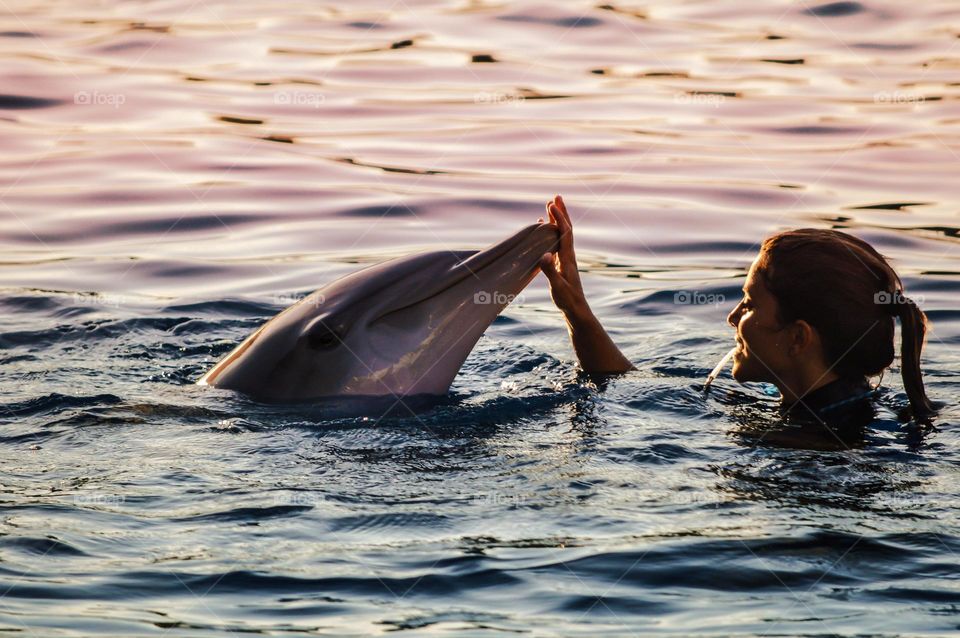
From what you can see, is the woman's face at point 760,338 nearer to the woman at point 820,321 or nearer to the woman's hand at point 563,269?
the woman at point 820,321

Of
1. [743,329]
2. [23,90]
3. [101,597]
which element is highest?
[23,90]

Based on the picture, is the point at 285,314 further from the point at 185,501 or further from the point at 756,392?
the point at 756,392

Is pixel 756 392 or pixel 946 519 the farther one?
pixel 756 392

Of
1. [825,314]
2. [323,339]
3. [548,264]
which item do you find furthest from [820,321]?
[323,339]

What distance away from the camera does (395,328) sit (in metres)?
6.96

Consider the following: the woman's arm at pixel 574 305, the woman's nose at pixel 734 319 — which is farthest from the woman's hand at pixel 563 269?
the woman's nose at pixel 734 319

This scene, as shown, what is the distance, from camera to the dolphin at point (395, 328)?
6.94m

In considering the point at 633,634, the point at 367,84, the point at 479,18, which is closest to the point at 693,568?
the point at 633,634

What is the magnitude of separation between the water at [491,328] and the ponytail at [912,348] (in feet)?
0.81

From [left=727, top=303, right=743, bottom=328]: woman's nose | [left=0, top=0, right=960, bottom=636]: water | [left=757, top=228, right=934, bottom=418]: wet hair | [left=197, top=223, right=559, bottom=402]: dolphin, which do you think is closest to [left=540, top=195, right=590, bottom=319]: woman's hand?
[left=197, top=223, right=559, bottom=402]: dolphin

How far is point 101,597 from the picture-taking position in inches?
192

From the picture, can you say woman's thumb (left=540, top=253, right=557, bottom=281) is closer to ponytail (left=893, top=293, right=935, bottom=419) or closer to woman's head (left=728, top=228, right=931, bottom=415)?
woman's head (left=728, top=228, right=931, bottom=415)

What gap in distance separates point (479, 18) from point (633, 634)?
17529 millimetres

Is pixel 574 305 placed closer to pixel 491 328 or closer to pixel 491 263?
pixel 491 263
